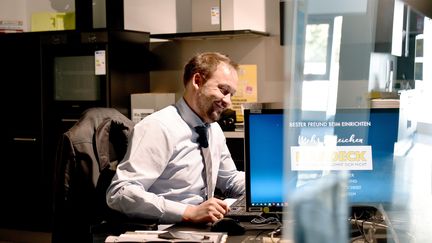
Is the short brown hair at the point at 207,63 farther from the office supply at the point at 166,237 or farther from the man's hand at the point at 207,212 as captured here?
the office supply at the point at 166,237

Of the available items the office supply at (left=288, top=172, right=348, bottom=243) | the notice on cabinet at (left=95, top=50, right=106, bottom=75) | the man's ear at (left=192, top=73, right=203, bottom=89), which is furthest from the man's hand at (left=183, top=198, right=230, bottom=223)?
the notice on cabinet at (left=95, top=50, right=106, bottom=75)

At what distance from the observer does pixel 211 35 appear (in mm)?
4301

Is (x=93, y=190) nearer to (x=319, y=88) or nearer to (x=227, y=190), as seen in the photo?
(x=227, y=190)

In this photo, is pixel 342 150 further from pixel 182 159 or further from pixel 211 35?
pixel 211 35

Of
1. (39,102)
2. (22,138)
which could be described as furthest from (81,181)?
(22,138)

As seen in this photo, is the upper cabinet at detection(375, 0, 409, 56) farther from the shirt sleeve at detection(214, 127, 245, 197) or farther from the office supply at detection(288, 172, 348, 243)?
the office supply at detection(288, 172, 348, 243)

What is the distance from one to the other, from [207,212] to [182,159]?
370mm

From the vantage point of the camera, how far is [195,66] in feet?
7.62

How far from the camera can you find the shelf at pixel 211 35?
167 inches

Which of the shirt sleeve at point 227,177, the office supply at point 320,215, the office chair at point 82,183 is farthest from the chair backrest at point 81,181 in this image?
the office supply at point 320,215

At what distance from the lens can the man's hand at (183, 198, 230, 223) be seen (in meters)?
1.89

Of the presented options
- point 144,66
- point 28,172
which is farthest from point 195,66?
point 28,172

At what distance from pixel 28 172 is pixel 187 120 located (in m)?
2.80

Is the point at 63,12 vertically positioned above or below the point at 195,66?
above
